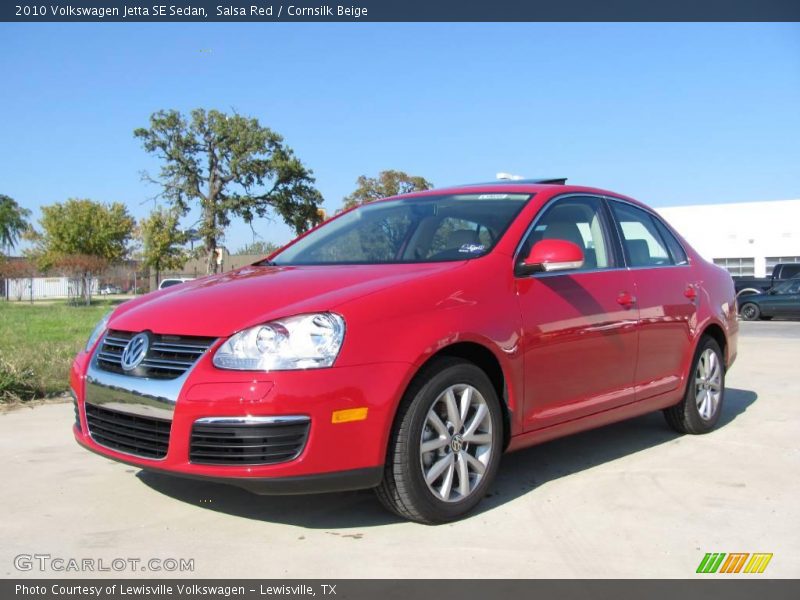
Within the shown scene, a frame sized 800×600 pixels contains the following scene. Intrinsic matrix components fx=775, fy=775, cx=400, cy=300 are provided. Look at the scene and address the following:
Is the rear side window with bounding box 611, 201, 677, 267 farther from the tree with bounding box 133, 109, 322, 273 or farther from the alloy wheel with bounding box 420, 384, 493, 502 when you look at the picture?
the tree with bounding box 133, 109, 322, 273

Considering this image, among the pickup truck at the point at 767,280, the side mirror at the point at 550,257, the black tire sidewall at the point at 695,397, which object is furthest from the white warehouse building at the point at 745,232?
the side mirror at the point at 550,257

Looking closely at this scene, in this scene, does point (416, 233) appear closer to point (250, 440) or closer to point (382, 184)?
point (250, 440)

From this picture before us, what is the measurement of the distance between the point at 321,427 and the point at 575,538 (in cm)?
130

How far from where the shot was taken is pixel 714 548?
3430 millimetres

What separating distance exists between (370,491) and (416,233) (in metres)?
1.49

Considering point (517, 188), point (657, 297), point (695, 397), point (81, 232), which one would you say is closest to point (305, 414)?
point (517, 188)

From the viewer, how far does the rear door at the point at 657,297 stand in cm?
493

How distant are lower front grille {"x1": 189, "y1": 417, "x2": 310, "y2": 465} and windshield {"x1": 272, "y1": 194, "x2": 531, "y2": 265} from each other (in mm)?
1319

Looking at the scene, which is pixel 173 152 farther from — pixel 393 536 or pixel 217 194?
pixel 393 536

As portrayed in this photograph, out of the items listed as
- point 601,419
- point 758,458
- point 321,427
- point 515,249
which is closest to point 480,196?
point 515,249

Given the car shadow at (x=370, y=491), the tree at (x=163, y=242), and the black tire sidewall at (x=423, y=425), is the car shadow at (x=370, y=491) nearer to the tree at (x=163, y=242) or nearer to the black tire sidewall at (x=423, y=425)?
the black tire sidewall at (x=423, y=425)

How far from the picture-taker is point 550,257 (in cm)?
404

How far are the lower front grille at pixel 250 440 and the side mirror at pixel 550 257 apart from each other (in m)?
1.55

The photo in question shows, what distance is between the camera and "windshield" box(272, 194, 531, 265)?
4.29m
